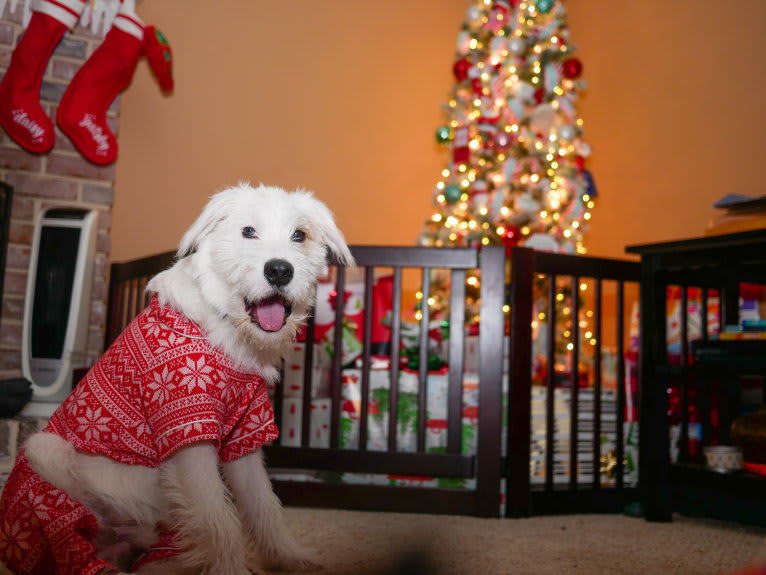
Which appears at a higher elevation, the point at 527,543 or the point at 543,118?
the point at 543,118

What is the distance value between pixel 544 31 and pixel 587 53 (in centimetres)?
91

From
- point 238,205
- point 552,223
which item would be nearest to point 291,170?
point 552,223

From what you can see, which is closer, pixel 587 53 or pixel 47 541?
pixel 47 541

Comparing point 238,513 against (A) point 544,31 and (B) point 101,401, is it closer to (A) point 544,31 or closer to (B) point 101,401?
(B) point 101,401

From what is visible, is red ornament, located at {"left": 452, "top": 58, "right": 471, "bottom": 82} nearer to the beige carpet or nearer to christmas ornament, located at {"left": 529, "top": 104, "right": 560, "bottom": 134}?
christmas ornament, located at {"left": 529, "top": 104, "right": 560, "bottom": 134}

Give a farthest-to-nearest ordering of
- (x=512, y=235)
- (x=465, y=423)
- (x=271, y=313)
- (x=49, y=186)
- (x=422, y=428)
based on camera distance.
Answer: (x=512, y=235), (x=49, y=186), (x=465, y=423), (x=422, y=428), (x=271, y=313)

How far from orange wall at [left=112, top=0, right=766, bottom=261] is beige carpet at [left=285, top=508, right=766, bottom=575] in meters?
1.92

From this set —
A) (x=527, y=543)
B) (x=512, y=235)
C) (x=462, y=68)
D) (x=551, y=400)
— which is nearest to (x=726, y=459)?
(x=551, y=400)

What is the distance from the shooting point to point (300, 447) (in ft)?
7.42

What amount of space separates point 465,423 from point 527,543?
59cm

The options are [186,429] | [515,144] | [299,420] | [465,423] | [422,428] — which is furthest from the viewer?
[515,144]

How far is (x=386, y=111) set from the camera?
4523mm

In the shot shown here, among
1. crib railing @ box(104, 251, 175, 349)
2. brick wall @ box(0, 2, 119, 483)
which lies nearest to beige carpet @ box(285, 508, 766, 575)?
crib railing @ box(104, 251, 175, 349)

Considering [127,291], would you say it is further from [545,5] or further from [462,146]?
[545,5]
